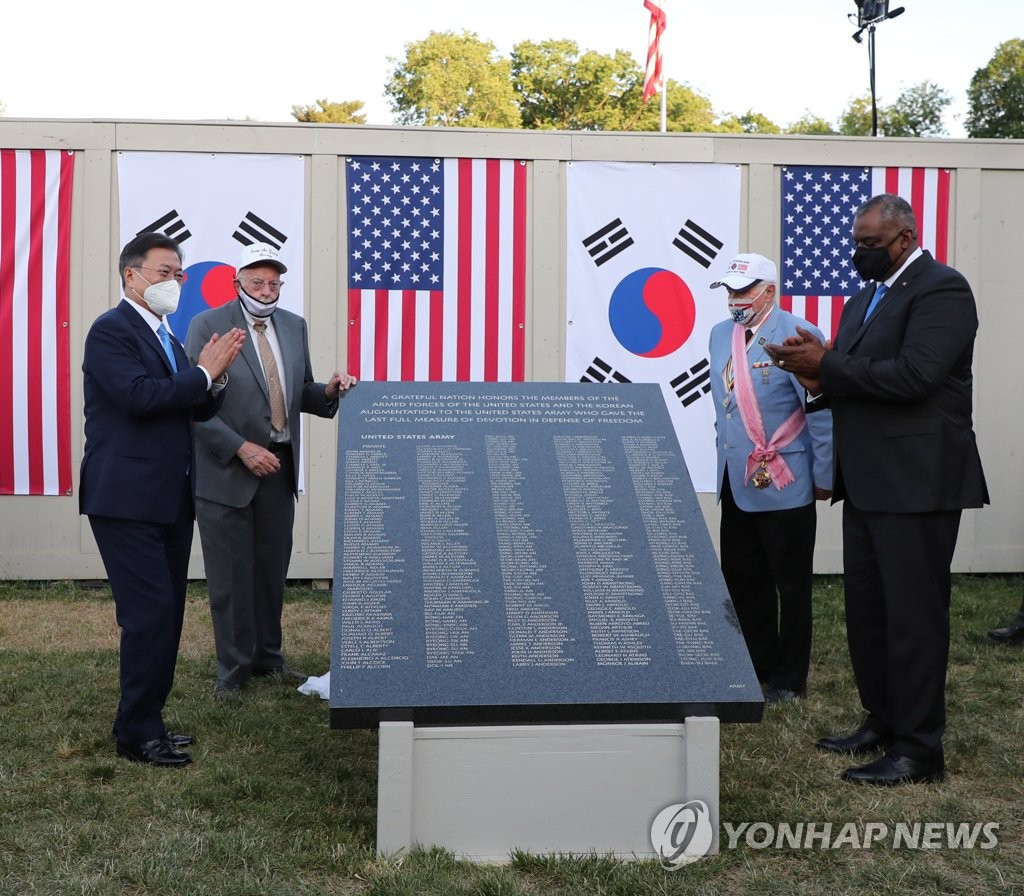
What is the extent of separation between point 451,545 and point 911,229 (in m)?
2.17

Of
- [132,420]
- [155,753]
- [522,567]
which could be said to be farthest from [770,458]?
[155,753]

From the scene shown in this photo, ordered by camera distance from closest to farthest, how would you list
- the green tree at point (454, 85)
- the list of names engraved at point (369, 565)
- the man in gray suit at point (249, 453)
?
the list of names engraved at point (369, 565), the man in gray suit at point (249, 453), the green tree at point (454, 85)

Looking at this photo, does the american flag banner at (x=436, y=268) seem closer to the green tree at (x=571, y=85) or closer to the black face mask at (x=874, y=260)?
the black face mask at (x=874, y=260)

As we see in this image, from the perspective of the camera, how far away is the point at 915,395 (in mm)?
4367

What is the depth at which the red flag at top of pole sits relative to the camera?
1102 inches

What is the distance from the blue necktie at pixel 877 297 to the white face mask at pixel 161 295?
2.76 metres

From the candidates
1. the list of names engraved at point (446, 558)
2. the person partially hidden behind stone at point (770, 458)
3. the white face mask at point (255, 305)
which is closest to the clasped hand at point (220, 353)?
the white face mask at point (255, 305)

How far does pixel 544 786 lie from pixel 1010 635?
4.27 m

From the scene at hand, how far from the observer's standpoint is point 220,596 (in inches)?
232

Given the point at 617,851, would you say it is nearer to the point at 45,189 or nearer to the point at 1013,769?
the point at 1013,769

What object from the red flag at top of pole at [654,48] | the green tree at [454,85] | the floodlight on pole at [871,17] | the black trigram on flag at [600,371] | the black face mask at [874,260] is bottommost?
the black trigram on flag at [600,371]

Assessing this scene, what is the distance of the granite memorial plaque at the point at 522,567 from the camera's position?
374 centimetres

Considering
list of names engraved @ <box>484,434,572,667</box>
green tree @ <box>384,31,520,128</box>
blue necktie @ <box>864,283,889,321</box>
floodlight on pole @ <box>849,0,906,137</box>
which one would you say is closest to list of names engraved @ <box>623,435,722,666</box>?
list of names engraved @ <box>484,434,572,667</box>

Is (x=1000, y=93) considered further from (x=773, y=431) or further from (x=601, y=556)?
(x=601, y=556)
